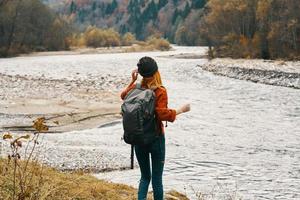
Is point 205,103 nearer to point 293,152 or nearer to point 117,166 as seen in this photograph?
point 293,152

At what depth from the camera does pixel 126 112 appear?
5590 millimetres

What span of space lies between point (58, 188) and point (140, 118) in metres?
1.54

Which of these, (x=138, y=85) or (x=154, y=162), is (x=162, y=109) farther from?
(x=154, y=162)

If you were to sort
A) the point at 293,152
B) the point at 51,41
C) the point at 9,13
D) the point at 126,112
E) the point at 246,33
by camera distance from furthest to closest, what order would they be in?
the point at 51,41 → the point at 9,13 → the point at 246,33 → the point at 293,152 → the point at 126,112

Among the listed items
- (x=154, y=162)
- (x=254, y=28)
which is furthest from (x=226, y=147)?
(x=254, y=28)

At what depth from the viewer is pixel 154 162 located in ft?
19.8

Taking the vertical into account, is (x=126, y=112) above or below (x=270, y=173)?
above

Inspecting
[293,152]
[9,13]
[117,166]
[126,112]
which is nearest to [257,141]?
[293,152]

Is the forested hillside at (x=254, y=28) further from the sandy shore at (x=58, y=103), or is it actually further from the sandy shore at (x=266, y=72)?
the sandy shore at (x=58, y=103)

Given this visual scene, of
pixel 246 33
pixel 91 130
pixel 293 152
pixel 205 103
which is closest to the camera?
pixel 293 152

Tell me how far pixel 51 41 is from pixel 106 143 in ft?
269

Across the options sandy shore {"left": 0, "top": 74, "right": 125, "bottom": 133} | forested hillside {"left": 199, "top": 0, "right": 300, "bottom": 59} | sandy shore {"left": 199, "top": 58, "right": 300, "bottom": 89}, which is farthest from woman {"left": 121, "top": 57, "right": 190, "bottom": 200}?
forested hillside {"left": 199, "top": 0, "right": 300, "bottom": 59}

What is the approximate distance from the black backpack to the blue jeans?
216 millimetres

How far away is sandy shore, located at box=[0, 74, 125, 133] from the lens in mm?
18734
